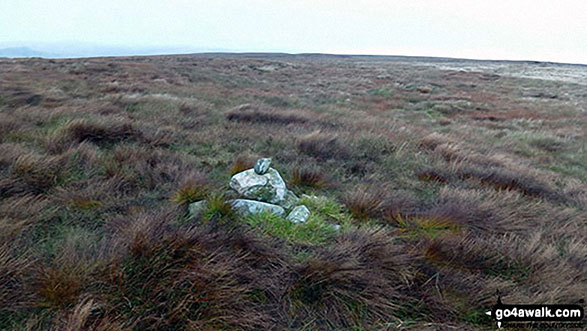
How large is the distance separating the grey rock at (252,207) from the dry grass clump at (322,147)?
100 inches

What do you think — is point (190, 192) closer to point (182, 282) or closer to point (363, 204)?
point (182, 282)

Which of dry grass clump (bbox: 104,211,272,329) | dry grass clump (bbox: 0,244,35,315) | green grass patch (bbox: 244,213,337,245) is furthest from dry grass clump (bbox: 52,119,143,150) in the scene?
green grass patch (bbox: 244,213,337,245)

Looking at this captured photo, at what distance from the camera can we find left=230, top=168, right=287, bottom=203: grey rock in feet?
11.6

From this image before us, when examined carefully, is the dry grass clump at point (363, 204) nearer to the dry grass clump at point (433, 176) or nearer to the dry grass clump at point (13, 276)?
the dry grass clump at point (433, 176)

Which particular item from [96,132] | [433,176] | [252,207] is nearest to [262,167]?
[252,207]

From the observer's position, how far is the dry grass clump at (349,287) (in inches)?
81.4

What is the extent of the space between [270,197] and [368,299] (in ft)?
5.58

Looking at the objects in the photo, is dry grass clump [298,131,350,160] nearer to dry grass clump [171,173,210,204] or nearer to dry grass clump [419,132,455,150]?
dry grass clump [419,132,455,150]

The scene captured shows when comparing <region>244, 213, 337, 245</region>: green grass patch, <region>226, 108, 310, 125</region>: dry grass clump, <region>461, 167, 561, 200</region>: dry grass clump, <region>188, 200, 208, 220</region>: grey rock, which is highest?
<region>226, 108, 310, 125</region>: dry grass clump

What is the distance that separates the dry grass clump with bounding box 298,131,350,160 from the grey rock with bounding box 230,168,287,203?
2.10 m

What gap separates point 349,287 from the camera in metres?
2.22

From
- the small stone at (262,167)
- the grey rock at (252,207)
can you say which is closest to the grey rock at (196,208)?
the grey rock at (252,207)

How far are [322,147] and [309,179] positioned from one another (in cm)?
166

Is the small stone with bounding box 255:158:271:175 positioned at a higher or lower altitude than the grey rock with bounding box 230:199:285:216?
higher
